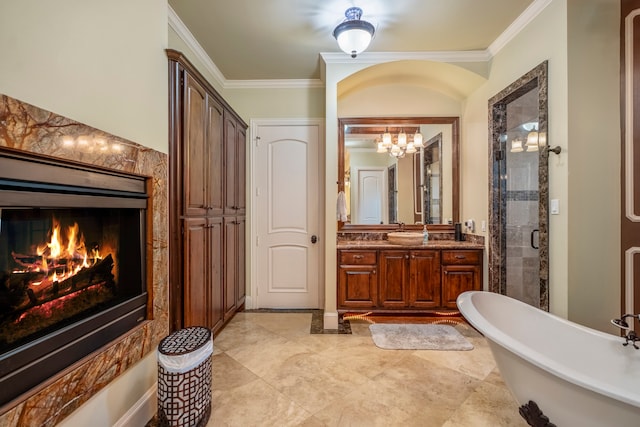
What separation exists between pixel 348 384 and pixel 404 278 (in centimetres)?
139

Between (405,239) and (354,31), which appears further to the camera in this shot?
(405,239)

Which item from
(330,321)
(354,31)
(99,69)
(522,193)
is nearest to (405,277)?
(330,321)

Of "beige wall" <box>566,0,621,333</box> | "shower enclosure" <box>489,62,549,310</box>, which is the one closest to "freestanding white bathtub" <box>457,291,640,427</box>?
"beige wall" <box>566,0,621,333</box>

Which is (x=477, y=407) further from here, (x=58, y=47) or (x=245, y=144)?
(x=245, y=144)

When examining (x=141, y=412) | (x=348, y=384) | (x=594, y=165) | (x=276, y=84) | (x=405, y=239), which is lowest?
(x=348, y=384)

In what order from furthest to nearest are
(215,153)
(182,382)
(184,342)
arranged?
(215,153), (184,342), (182,382)

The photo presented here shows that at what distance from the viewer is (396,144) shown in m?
3.58

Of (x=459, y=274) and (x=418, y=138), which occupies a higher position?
(x=418, y=138)

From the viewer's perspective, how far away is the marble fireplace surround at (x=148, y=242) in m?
0.91

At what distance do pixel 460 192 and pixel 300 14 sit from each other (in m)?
2.63

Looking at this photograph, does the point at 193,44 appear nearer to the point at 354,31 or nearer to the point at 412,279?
the point at 354,31

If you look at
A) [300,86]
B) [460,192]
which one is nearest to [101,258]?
[300,86]

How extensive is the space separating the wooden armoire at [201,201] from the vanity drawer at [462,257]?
2.33 meters

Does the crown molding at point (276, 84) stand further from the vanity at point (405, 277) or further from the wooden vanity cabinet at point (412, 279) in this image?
the wooden vanity cabinet at point (412, 279)
